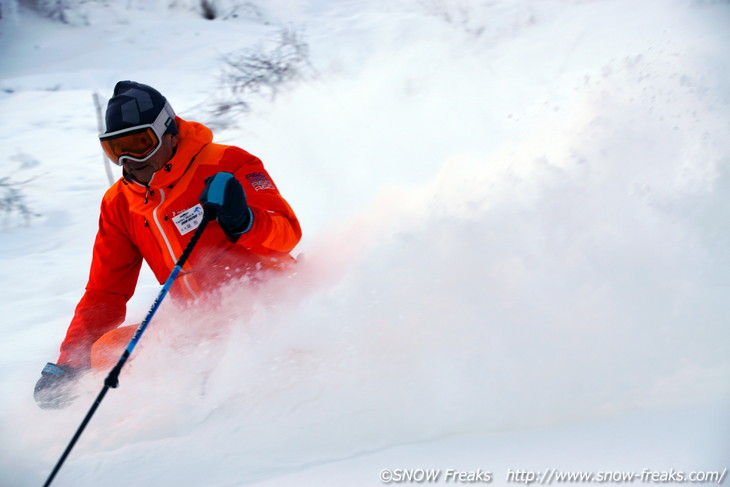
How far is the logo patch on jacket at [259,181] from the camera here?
8.67ft

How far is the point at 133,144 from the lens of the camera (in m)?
2.44

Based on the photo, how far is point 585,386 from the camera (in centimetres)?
227

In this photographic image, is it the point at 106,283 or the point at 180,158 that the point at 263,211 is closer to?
the point at 180,158

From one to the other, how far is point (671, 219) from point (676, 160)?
41 centimetres

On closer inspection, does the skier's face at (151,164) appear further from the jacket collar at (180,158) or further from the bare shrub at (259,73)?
the bare shrub at (259,73)

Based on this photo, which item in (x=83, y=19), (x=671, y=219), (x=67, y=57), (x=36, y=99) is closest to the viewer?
(x=671, y=219)

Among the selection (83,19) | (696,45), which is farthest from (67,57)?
(696,45)

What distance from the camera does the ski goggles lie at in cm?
241

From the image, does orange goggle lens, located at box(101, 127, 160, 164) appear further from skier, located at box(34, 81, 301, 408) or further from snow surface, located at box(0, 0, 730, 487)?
snow surface, located at box(0, 0, 730, 487)

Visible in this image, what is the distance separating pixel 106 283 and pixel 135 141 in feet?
2.54

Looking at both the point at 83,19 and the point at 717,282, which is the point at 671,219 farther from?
the point at 83,19

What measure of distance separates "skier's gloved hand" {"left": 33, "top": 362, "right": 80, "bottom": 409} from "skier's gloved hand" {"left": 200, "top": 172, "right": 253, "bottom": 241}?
3.33 ft

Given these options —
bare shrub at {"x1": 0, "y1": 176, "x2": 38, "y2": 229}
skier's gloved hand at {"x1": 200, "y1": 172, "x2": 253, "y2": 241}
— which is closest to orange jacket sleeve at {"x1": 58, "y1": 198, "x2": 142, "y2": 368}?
skier's gloved hand at {"x1": 200, "y1": 172, "x2": 253, "y2": 241}

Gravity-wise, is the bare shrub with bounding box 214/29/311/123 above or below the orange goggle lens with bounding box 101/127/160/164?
below
